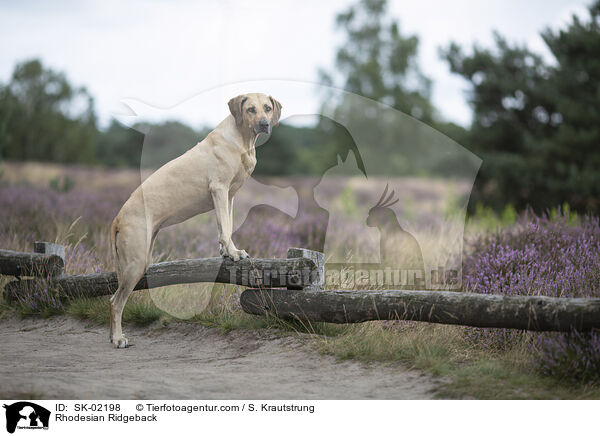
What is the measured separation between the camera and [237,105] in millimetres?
3525

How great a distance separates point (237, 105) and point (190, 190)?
0.68 metres

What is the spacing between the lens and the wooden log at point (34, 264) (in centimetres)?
542

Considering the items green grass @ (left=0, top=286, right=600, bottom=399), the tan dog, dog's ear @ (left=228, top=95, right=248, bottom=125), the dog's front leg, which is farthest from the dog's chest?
green grass @ (left=0, top=286, right=600, bottom=399)

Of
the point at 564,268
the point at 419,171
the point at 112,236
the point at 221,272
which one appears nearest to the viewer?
the point at 112,236

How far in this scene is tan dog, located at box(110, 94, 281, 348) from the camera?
11.9 feet

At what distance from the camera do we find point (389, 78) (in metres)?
25.0
